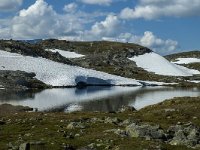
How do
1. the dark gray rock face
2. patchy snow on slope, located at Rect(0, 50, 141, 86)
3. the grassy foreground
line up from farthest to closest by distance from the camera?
1. patchy snow on slope, located at Rect(0, 50, 141, 86)
2. the dark gray rock face
3. the grassy foreground

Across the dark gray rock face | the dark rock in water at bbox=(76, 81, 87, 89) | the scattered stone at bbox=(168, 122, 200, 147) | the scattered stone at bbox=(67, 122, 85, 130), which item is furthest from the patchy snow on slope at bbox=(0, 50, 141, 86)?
the scattered stone at bbox=(168, 122, 200, 147)


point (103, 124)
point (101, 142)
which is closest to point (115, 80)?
point (103, 124)

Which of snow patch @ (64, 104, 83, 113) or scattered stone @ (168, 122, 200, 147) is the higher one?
scattered stone @ (168, 122, 200, 147)

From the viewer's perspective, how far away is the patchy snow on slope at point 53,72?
17812 cm

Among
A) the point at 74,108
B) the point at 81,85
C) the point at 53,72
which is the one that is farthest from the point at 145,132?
the point at 53,72

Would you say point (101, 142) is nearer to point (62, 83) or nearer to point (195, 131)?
point (195, 131)

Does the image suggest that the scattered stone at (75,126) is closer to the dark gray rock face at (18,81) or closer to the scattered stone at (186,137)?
the scattered stone at (186,137)

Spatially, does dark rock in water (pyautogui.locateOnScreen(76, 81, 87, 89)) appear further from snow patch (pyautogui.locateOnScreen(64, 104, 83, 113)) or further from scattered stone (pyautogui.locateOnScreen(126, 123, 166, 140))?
scattered stone (pyautogui.locateOnScreen(126, 123, 166, 140))

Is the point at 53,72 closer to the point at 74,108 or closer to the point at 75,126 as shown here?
the point at 74,108

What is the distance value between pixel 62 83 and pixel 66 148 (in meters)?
143

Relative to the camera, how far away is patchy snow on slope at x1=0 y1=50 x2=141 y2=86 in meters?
178

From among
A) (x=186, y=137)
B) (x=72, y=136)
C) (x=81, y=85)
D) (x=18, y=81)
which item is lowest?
(x=186, y=137)

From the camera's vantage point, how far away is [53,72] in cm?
18525

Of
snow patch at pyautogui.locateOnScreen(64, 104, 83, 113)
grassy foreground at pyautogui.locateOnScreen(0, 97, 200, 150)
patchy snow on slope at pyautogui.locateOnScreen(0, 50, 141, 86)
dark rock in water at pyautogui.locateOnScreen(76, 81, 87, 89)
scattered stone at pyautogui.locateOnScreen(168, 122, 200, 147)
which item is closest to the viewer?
grassy foreground at pyautogui.locateOnScreen(0, 97, 200, 150)
